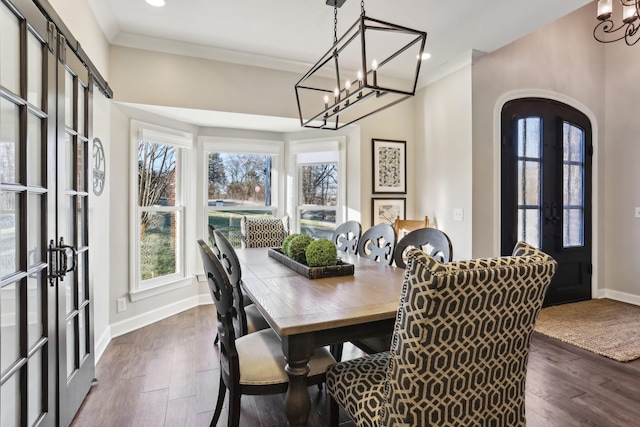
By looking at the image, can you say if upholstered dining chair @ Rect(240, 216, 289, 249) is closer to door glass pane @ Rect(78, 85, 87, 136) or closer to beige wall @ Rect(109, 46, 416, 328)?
beige wall @ Rect(109, 46, 416, 328)

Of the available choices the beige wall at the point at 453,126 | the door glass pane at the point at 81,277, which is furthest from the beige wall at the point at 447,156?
the door glass pane at the point at 81,277

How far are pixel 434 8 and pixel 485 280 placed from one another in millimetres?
2563

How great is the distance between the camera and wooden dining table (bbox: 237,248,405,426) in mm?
1334

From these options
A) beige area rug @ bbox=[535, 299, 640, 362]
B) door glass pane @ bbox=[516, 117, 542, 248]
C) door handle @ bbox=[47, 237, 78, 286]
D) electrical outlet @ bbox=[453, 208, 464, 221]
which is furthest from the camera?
door glass pane @ bbox=[516, 117, 542, 248]

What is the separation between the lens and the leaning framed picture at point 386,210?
13.7 ft

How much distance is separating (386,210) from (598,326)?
7.79 ft

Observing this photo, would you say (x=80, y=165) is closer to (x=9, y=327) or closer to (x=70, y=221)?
(x=70, y=221)

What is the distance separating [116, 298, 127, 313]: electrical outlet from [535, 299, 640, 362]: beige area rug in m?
3.93

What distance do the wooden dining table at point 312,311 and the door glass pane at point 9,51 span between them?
4.28 ft

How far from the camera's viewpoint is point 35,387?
1.53 m

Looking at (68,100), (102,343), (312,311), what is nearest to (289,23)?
(68,100)

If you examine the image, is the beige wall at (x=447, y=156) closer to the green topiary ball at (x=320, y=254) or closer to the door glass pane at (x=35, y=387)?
the green topiary ball at (x=320, y=254)

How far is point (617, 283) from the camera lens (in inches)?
168

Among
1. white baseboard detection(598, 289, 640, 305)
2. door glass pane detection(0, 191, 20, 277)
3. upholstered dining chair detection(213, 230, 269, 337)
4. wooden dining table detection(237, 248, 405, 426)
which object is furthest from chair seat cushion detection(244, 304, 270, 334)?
white baseboard detection(598, 289, 640, 305)
